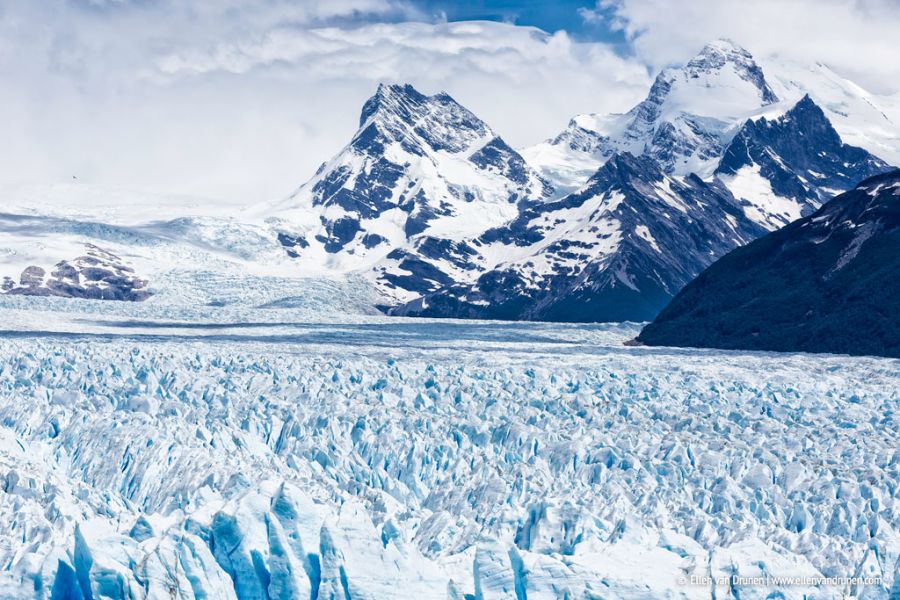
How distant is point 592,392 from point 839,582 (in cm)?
3070

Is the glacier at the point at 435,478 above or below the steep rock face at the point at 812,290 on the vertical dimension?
below

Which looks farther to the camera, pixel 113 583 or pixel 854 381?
pixel 854 381

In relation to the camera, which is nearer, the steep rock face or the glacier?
the glacier

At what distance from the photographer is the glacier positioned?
121ft

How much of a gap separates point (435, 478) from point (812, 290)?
3293 inches

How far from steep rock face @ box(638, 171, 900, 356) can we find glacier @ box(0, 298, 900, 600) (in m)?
28.4

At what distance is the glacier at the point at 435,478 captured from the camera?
36844 mm

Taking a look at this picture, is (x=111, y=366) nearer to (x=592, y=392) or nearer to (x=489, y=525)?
(x=592, y=392)

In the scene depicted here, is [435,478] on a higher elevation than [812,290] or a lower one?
lower

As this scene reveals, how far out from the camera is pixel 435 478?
170 ft

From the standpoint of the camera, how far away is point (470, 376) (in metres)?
74.4

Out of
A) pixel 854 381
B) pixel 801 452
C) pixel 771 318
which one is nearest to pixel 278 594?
pixel 801 452

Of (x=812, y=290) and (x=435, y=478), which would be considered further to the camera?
(x=812, y=290)

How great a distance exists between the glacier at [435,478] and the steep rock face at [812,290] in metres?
28.4
